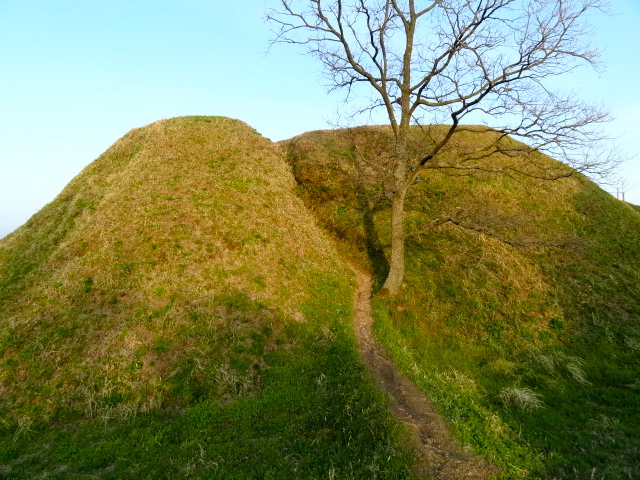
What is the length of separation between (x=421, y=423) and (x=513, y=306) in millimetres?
9653

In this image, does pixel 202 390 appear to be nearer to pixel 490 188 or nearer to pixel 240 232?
pixel 240 232

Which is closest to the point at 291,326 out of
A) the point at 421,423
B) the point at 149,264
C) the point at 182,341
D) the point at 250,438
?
the point at 182,341

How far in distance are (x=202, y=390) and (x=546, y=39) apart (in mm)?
18807

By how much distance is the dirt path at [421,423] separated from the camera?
8812mm

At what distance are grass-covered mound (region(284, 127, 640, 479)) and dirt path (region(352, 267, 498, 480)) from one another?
46 centimetres

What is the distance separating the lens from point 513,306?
17.9m

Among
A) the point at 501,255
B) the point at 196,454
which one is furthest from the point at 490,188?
the point at 196,454

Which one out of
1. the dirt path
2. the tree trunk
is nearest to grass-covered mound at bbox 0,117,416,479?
the dirt path

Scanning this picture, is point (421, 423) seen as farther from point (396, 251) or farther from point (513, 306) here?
point (396, 251)

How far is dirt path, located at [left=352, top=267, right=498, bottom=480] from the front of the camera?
8.81m

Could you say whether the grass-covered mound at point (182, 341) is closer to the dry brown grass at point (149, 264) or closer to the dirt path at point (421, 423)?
the dry brown grass at point (149, 264)

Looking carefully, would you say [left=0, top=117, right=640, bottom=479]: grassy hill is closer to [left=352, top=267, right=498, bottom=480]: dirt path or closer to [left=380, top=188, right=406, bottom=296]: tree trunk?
[left=352, top=267, right=498, bottom=480]: dirt path

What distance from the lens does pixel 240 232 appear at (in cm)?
2094

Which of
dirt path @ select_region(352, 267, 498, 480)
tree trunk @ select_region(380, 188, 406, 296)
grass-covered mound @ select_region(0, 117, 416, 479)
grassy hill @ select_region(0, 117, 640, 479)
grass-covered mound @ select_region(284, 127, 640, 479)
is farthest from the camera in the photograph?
tree trunk @ select_region(380, 188, 406, 296)
